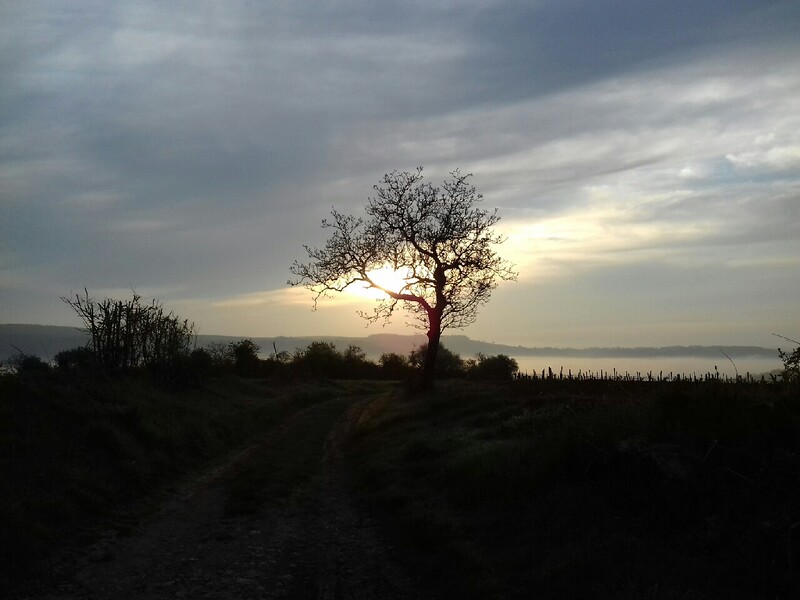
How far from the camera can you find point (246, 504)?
40.9ft

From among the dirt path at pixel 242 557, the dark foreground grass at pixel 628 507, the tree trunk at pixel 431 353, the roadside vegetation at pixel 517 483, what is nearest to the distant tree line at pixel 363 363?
the tree trunk at pixel 431 353

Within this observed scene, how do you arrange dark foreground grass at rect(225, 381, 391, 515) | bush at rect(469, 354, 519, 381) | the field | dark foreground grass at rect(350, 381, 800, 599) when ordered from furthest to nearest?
bush at rect(469, 354, 519, 381) < dark foreground grass at rect(225, 381, 391, 515) < the field < dark foreground grass at rect(350, 381, 800, 599)

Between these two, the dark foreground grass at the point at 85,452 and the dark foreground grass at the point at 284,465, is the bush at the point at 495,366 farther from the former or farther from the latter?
the dark foreground grass at the point at 85,452

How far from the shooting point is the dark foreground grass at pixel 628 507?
6840 millimetres

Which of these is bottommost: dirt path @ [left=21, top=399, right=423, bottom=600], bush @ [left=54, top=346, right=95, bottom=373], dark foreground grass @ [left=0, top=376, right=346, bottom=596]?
dirt path @ [left=21, top=399, right=423, bottom=600]

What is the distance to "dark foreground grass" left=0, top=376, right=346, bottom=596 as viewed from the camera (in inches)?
380

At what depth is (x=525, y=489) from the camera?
1073 cm

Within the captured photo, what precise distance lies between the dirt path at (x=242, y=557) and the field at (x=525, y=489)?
0.36m

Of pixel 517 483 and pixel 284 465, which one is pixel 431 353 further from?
pixel 517 483

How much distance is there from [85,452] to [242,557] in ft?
22.9

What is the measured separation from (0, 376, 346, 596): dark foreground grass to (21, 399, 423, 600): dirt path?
743mm

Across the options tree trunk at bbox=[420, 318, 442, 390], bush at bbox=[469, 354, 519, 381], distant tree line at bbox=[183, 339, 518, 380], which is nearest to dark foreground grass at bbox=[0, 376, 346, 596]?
tree trunk at bbox=[420, 318, 442, 390]

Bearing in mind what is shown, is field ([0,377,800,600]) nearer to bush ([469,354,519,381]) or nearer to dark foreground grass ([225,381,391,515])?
dark foreground grass ([225,381,391,515])

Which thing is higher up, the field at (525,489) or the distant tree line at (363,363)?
the distant tree line at (363,363)
